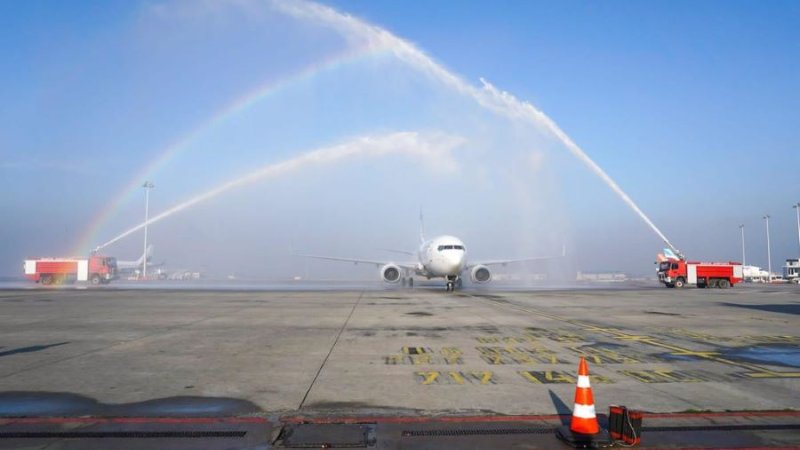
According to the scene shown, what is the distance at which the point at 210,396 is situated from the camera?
28.1 feet

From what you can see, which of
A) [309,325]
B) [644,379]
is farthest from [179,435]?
[309,325]

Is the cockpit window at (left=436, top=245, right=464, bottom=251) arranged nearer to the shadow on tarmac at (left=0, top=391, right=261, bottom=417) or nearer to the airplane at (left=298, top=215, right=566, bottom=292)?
the airplane at (left=298, top=215, right=566, bottom=292)

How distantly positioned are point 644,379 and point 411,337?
24.0 ft

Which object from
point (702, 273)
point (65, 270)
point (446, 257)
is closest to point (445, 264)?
point (446, 257)

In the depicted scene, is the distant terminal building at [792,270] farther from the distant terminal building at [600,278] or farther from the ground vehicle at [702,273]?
the ground vehicle at [702,273]

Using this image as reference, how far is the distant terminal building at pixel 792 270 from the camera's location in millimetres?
86125

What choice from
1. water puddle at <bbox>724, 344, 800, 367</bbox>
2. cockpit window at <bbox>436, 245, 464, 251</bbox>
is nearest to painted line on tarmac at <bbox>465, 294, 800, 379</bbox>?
water puddle at <bbox>724, 344, 800, 367</bbox>

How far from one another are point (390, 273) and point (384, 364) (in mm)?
39388

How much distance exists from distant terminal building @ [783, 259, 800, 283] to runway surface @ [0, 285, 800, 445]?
80902 mm

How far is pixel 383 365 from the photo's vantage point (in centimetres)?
1124

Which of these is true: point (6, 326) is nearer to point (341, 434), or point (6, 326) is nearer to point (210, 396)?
point (210, 396)

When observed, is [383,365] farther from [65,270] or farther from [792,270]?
[792,270]

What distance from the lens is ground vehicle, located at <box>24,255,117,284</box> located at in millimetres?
60719

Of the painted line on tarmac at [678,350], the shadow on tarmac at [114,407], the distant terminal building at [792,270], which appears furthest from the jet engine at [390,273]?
the distant terminal building at [792,270]
